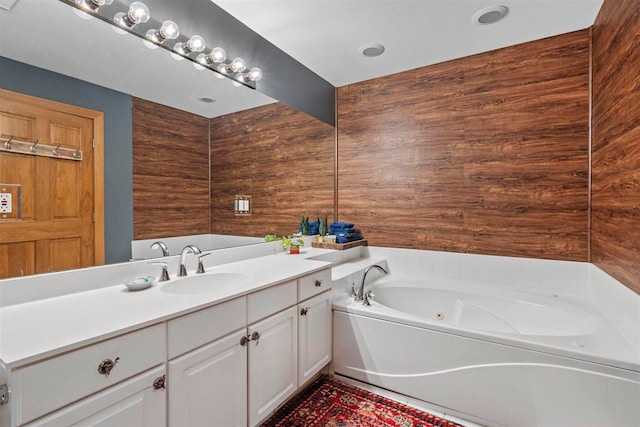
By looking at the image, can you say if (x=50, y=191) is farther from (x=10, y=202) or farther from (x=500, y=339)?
(x=500, y=339)

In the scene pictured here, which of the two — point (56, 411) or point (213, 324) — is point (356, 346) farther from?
point (56, 411)

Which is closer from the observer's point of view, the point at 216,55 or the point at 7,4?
the point at 7,4

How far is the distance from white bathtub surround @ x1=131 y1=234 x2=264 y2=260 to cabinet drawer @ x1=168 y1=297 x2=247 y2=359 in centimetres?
63

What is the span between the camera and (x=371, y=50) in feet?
8.18

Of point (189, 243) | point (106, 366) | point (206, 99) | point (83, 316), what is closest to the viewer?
point (106, 366)

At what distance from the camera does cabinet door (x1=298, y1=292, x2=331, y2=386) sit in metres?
1.85

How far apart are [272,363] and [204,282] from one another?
0.59 metres

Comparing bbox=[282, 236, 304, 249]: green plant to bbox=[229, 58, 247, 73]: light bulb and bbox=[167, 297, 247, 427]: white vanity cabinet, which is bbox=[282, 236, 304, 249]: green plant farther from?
bbox=[229, 58, 247, 73]: light bulb

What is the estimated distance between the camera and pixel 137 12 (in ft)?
5.04

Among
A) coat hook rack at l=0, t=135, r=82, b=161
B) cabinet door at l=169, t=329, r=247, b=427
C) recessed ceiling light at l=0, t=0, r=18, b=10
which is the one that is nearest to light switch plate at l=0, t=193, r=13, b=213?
coat hook rack at l=0, t=135, r=82, b=161

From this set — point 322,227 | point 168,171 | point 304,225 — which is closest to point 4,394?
point 168,171

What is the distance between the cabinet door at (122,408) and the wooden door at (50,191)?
67 centimetres

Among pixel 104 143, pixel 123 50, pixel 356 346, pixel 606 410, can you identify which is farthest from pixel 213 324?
pixel 606 410

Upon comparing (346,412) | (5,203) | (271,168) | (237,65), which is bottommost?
(346,412)
